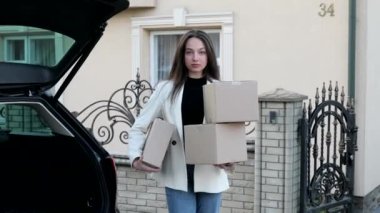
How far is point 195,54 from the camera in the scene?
4.00 metres

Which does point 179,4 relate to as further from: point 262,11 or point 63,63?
point 63,63

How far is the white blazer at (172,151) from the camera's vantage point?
3984 millimetres

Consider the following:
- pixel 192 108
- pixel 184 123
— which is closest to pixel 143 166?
pixel 184 123

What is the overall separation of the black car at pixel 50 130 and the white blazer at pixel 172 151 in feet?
1.04

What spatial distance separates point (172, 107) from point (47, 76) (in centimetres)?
83

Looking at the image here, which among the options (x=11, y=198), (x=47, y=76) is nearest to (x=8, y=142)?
(x=11, y=198)

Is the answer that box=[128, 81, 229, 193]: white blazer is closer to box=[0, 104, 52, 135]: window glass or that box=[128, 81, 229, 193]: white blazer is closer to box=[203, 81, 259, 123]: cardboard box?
box=[203, 81, 259, 123]: cardboard box

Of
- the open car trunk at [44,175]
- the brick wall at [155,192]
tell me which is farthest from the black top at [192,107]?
the brick wall at [155,192]

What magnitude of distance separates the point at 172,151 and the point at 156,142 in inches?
7.7

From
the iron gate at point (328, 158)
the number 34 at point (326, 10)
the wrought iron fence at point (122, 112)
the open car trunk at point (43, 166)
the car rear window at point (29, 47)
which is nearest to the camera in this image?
the open car trunk at point (43, 166)

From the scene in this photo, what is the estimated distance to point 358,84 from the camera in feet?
23.1

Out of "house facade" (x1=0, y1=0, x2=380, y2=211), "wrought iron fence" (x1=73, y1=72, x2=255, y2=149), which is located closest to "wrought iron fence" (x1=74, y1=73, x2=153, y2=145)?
"wrought iron fence" (x1=73, y1=72, x2=255, y2=149)

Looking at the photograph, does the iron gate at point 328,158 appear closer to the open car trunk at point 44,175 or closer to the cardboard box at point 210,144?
the cardboard box at point 210,144

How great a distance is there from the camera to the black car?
3.60m
